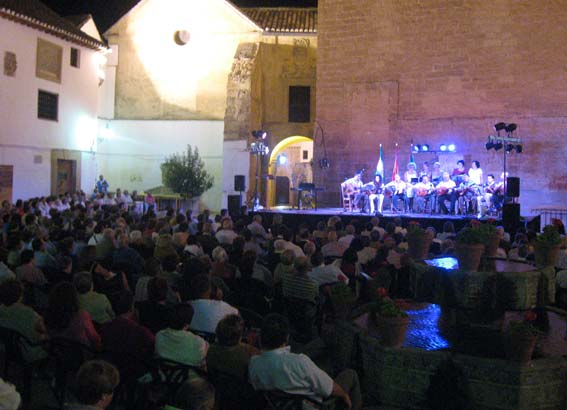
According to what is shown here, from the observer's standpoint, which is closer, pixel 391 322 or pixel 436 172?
pixel 391 322

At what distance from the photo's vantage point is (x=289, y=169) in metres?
28.9

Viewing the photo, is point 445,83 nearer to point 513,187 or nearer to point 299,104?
point 513,187

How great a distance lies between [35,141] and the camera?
21.1m

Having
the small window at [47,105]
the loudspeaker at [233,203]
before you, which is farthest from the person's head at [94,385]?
the small window at [47,105]

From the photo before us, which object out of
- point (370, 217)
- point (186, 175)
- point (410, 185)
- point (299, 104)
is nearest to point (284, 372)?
point (370, 217)

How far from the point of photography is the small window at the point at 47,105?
21.6 m

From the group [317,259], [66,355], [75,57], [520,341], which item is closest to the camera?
[66,355]

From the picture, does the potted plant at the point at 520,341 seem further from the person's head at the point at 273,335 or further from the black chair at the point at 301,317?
the black chair at the point at 301,317

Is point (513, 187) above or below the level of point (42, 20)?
below

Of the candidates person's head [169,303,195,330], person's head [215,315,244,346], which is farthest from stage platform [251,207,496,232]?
person's head [215,315,244,346]

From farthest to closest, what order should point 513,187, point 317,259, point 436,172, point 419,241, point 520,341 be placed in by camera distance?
point 436,172, point 513,187, point 317,259, point 419,241, point 520,341

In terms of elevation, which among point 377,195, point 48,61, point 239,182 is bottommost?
point 377,195

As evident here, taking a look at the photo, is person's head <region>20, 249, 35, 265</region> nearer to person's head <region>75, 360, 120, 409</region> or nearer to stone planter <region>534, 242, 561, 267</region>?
person's head <region>75, 360, 120, 409</region>

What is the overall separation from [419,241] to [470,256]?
1.29m
